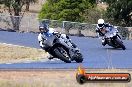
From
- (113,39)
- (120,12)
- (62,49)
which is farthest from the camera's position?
(120,12)

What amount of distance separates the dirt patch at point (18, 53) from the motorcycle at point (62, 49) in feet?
17.1

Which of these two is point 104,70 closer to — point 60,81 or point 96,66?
point 96,66

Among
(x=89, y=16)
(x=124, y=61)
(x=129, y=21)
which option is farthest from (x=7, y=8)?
(x=124, y=61)

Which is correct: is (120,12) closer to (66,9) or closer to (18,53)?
(66,9)

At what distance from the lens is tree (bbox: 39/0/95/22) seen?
59.3 m

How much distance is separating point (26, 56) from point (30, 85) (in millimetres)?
15422

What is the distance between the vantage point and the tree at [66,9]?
59.3 meters

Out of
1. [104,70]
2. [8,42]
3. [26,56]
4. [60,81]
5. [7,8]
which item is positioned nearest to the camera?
[60,81]

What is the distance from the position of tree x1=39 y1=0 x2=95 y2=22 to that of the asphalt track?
560 inches

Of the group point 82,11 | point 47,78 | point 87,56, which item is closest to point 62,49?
point 47,78

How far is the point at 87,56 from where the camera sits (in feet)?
101

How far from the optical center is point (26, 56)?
34250mm

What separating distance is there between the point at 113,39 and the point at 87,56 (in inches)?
144

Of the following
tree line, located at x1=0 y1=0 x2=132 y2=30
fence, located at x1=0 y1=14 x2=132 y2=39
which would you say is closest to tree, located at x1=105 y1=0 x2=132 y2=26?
tree line, located at x1=0 y1=0 x2=132 y2=30
